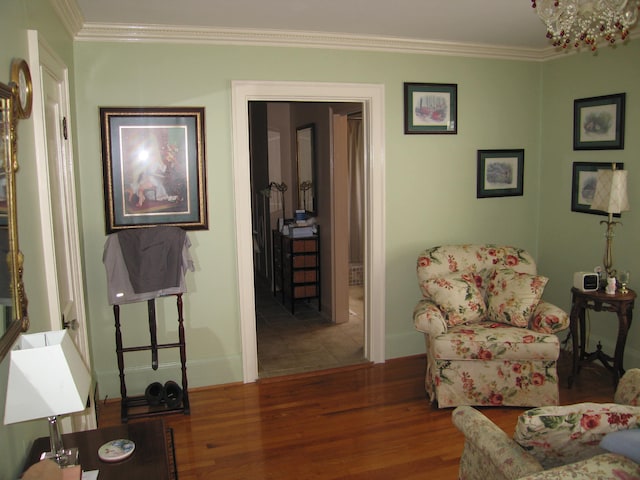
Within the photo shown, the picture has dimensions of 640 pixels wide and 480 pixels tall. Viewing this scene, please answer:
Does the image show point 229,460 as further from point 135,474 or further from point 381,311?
point 381,311

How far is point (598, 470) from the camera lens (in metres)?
1.72

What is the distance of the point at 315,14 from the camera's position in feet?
11.7

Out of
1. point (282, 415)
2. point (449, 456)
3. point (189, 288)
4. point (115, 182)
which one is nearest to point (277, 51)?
point (115, 182)

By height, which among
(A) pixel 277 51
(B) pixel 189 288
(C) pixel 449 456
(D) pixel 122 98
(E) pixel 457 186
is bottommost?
(C) pixel 449 456

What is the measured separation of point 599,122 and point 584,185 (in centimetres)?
49

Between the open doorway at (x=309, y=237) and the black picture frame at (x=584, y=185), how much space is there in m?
1.87

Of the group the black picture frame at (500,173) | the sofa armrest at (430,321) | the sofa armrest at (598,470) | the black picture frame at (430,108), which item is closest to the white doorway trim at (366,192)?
the black picture frame at (430,108)

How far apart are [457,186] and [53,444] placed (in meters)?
3.74

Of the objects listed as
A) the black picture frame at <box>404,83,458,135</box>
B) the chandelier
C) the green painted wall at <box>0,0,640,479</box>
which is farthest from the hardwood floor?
the chandelier

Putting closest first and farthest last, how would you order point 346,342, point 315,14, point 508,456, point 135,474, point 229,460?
point 135,474 → point 508,456 → point 229,460 → point 315,14 → point 346,342

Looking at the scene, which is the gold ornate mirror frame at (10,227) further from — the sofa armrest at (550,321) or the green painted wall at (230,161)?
the sofa armrest at (550,321)

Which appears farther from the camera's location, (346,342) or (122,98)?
(346,342)

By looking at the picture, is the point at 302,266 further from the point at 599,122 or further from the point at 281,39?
the point at 599,122

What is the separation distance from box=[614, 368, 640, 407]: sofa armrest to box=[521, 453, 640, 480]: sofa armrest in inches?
23.8
